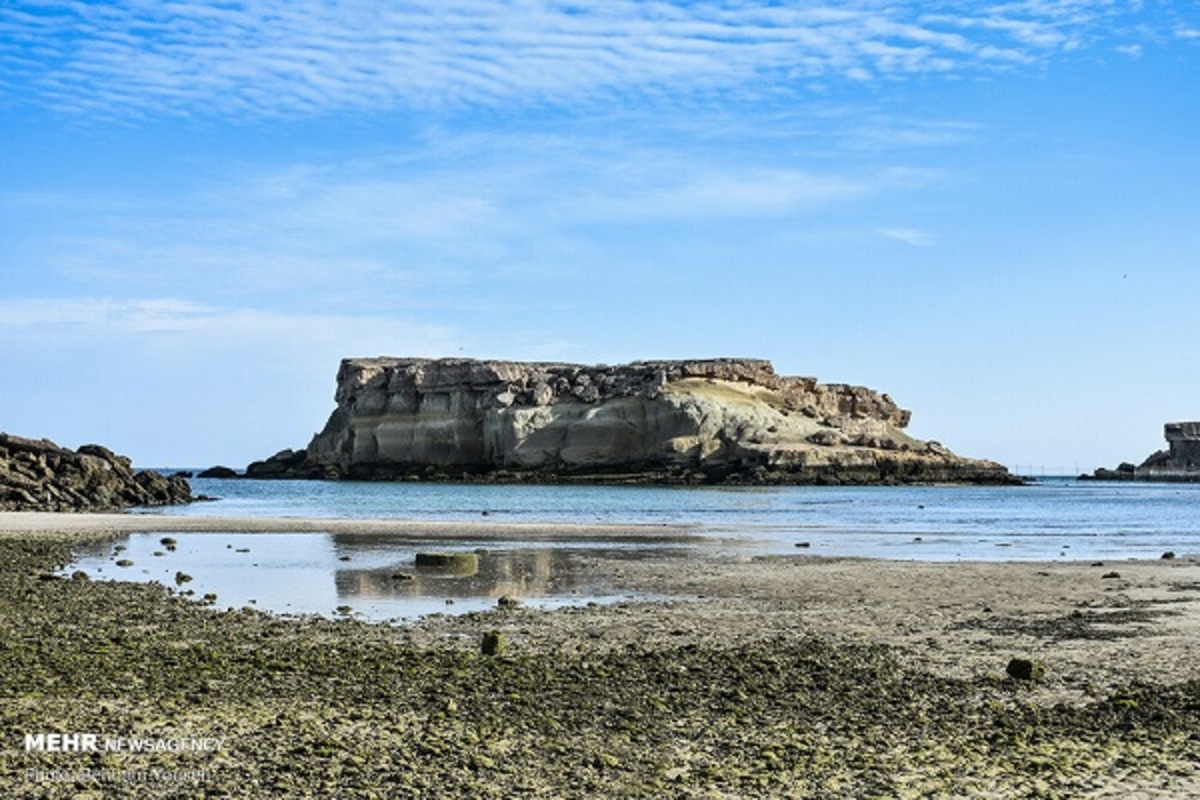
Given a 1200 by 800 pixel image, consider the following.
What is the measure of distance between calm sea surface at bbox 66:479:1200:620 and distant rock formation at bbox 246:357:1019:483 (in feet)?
161

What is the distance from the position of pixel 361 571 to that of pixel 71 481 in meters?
38.1

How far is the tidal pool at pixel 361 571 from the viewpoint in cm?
1983

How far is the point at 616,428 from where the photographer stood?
125188 millimetres

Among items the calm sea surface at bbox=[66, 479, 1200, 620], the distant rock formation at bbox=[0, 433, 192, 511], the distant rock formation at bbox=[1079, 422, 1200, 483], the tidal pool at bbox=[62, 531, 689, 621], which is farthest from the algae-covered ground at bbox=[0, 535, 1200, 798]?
the distant rock formation at bbox=[1079, 422, 1200, 483]

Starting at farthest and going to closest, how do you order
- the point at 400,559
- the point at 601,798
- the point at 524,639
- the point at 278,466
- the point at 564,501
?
the point at 278,466
the point at 564,501
the point at 400,559
the point at 524,639
the point at 601,798

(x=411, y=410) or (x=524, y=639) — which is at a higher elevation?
(x=411, y=410)

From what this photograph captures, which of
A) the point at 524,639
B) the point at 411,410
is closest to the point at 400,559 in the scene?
the point at 524,639

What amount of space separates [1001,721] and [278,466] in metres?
143

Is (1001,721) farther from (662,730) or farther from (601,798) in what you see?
(601,798)

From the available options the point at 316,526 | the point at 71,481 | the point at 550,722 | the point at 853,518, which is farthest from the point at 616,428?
the point at 550,722

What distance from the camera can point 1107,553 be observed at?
110ft

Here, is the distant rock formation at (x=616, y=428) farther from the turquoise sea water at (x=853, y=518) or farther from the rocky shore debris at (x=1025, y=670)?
the rocky shore debris at (x=1025, y=670)

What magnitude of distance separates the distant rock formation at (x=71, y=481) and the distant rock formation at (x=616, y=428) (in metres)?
56.5

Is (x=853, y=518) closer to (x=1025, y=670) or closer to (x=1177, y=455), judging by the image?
(x=1025, y=670)
